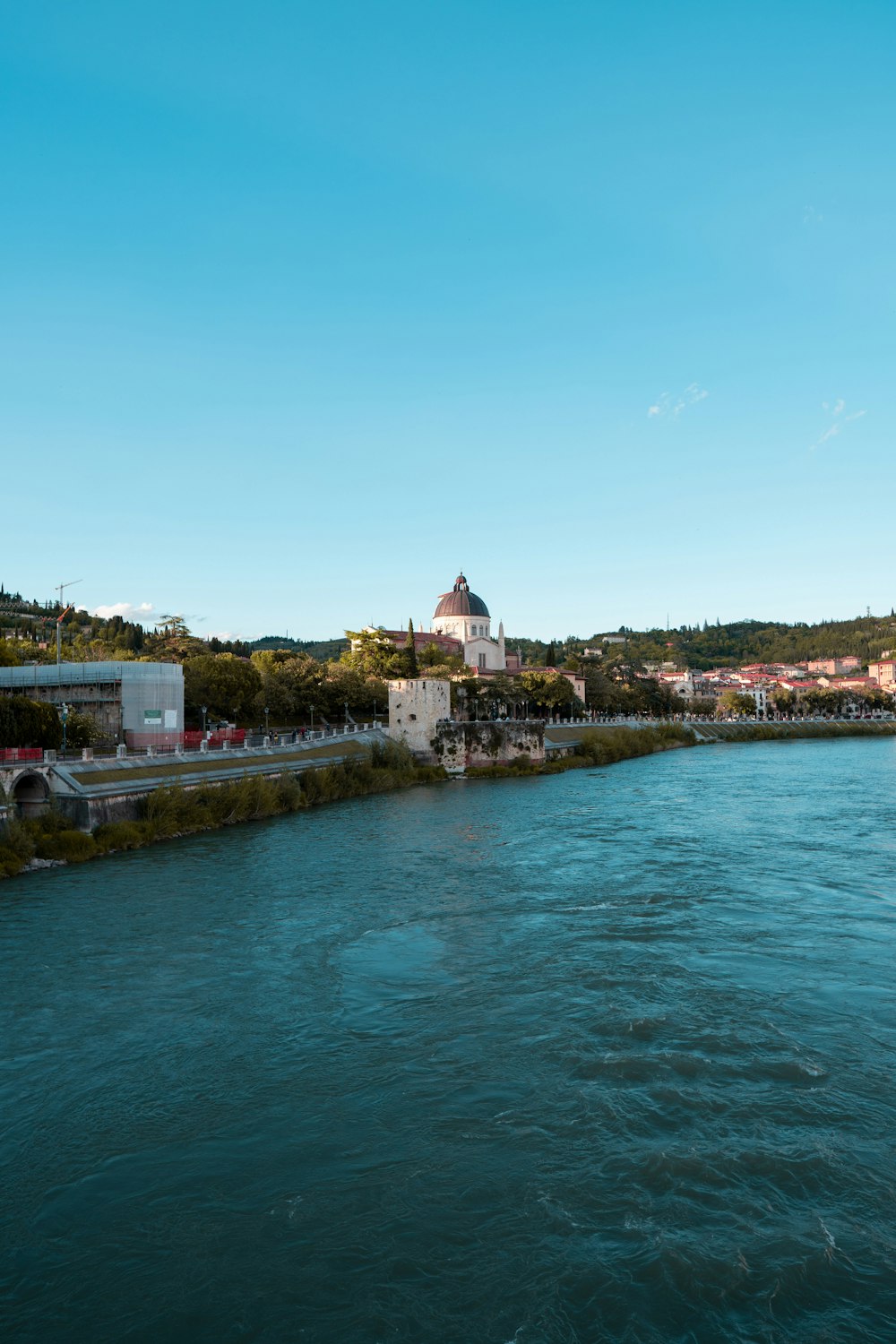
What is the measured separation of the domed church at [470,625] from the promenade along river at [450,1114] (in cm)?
9933

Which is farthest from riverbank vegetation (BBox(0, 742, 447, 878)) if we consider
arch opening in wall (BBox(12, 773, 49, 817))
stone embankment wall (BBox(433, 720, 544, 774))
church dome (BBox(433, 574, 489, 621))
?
church dome (BBox(433, 574, 489, 621))

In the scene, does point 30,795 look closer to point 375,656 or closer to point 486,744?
point 486,744

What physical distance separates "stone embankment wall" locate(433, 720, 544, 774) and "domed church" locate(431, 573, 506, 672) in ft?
174

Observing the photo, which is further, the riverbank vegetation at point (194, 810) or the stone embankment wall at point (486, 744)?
the stone embankment wall at point (486, 744)

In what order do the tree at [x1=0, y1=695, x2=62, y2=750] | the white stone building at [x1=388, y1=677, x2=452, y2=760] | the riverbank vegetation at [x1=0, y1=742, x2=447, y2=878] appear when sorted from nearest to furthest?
the riverbank vegetation at [x1=0, y1=742, x2=447, y2=878], the tree at [x1=0, y1=695, x2=62, y2=750], the white stone building at [x1=388, y1=677, x2=452, y2=760]

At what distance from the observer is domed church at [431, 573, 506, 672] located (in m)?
124

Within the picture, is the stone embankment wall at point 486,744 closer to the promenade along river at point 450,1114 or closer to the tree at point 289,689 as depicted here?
the tree at point 289,689

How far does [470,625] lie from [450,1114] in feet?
385

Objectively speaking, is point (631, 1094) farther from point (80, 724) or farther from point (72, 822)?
point (80, 724)

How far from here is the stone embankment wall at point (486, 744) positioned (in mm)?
63000

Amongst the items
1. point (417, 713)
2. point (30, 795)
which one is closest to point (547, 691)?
point (417, 713)

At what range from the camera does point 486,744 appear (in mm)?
65188

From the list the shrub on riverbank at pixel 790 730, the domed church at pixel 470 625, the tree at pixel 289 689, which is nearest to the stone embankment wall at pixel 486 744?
the tree at pixel 289 689

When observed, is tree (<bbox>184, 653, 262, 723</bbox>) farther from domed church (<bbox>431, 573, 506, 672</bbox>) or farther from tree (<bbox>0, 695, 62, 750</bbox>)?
domed church (<bbox>431, 573, 506, 672</bbox>)
